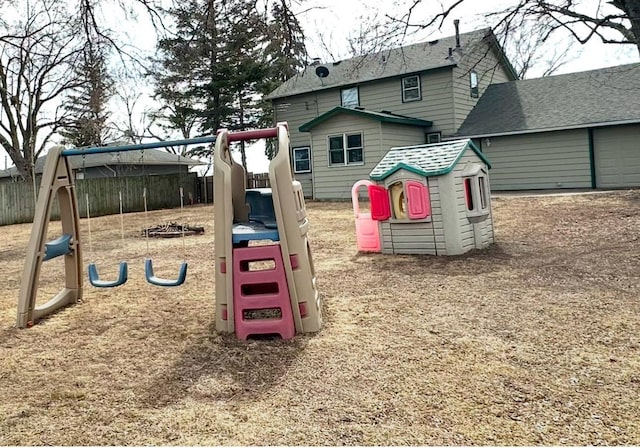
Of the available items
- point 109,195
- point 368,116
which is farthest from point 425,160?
point 109,195

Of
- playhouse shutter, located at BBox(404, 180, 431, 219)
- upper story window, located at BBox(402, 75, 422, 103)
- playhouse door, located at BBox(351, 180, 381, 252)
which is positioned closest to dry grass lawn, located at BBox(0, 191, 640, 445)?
playhouse shutter, located at BBox(404, 180, 431, 219)

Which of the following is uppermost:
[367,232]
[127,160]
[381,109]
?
[381,109]

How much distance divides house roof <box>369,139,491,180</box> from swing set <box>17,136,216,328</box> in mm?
3343

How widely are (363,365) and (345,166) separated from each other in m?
14.2

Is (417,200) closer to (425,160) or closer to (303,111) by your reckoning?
(425,160)

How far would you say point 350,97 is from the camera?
65.6ft

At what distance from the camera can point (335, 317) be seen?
182 inches

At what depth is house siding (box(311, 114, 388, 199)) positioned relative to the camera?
16625 mm

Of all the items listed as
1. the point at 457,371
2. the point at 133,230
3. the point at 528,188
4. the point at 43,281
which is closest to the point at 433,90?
the point at 528,188

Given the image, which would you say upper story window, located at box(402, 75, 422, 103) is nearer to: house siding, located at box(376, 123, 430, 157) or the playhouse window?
house siding, located at box(376, 123, 430, 157)

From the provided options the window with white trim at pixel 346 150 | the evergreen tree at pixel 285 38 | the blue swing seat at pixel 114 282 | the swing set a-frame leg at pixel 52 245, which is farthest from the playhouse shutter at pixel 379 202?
the window with white trim at pixel 346 150

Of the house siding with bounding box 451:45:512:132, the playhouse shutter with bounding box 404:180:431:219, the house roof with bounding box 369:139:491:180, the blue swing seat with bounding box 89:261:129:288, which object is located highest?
the house siding with bounding box 451:45:512:132

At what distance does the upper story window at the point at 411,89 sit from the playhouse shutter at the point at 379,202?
11.8 metres

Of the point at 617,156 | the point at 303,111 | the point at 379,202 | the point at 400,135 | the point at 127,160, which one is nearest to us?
the point at 379,202
